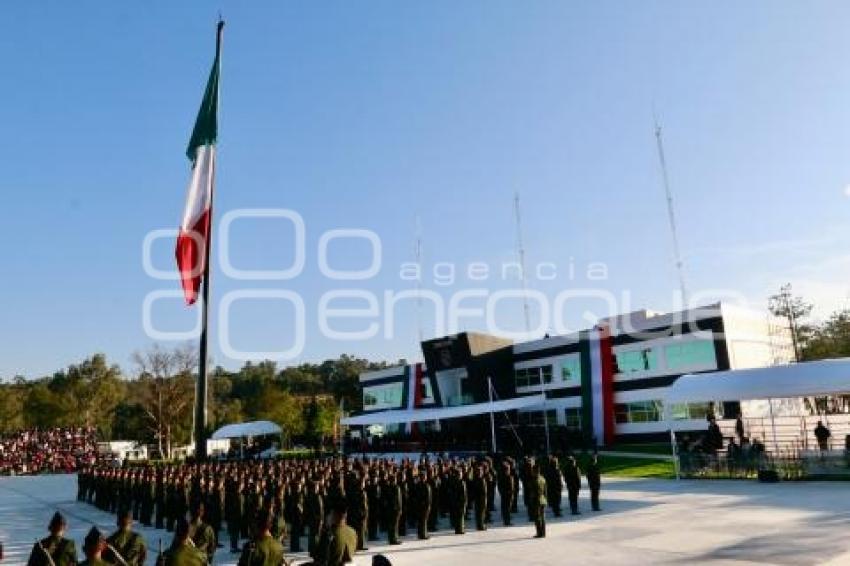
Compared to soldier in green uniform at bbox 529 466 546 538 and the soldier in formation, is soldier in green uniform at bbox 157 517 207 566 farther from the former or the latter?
soldier in green uniform at bbox 529 466 546 538

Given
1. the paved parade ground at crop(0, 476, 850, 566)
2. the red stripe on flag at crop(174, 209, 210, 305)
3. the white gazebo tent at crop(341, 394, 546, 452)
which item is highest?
the red stripe on flag at crop(174, 209, 210, 305)

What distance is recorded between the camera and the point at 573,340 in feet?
144

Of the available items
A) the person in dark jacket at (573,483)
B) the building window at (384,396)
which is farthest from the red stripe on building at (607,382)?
the person in dark jacket at (573,483)

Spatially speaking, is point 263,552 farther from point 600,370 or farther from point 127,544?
point 600,370

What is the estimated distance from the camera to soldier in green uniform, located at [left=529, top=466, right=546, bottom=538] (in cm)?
1467

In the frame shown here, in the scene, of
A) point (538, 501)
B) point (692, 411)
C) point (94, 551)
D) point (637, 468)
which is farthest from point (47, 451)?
point (94, 551)

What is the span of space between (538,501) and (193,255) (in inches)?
526

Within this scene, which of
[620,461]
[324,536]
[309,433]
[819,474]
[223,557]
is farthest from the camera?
[309,433]

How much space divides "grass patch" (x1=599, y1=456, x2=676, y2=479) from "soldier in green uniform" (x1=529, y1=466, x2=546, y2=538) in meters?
12.4

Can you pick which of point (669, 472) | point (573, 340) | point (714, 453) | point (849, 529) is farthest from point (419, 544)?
point (573, 340)

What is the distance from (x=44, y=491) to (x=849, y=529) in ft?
110

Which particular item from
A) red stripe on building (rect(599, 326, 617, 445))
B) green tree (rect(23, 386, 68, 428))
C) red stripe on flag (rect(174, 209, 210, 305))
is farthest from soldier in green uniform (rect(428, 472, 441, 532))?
green tree (rect(23, 386, 68, 428))

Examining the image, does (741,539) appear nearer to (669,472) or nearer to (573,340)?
(669,472)

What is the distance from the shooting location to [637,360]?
131 feet
